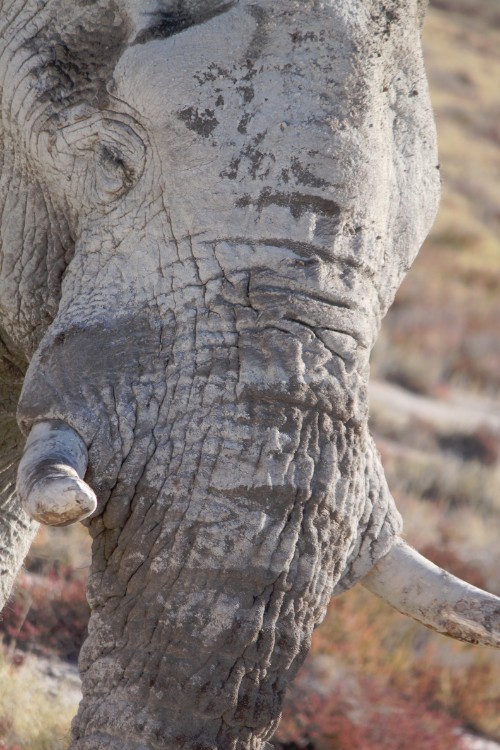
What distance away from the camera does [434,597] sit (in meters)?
2.68

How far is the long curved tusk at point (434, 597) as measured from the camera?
2586 millimetres

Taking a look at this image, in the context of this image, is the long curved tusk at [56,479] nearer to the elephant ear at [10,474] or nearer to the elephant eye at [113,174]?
the elephant eye at [113,174]

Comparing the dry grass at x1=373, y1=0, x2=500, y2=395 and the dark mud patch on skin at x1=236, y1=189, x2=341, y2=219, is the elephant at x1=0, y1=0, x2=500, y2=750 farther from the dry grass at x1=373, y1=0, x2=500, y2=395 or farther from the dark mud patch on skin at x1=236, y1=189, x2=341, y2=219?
the dry grass at x1=373, y1=0, x2=500, y2=395

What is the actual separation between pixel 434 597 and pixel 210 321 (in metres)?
0.85

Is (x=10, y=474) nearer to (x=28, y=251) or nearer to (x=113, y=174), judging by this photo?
(x=28, y=251)

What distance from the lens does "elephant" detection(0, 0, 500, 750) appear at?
2.22 metres

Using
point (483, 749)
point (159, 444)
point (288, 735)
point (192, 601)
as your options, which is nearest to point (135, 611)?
point (192, 601)

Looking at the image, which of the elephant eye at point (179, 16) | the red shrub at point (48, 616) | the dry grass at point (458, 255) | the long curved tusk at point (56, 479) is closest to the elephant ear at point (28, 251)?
the elephant eye at point (179, 16)

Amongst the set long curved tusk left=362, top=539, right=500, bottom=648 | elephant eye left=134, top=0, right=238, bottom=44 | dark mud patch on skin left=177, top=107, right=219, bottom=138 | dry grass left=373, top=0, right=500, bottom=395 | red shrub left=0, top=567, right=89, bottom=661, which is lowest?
red shrub left=0, top=567, right=89, bottom=661

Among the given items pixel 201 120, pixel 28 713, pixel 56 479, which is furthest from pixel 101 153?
pixel 28 713

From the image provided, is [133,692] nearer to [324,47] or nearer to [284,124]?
[284,124]

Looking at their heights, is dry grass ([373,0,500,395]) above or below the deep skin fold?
above

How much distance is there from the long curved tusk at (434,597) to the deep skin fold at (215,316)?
7 cm

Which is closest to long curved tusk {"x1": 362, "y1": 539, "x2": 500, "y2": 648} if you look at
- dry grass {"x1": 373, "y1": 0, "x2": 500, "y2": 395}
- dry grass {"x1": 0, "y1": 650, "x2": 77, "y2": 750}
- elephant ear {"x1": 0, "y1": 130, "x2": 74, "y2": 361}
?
elephant ear {"x1": 0, "y1": 130, "x2": 74, "y2": 361}
